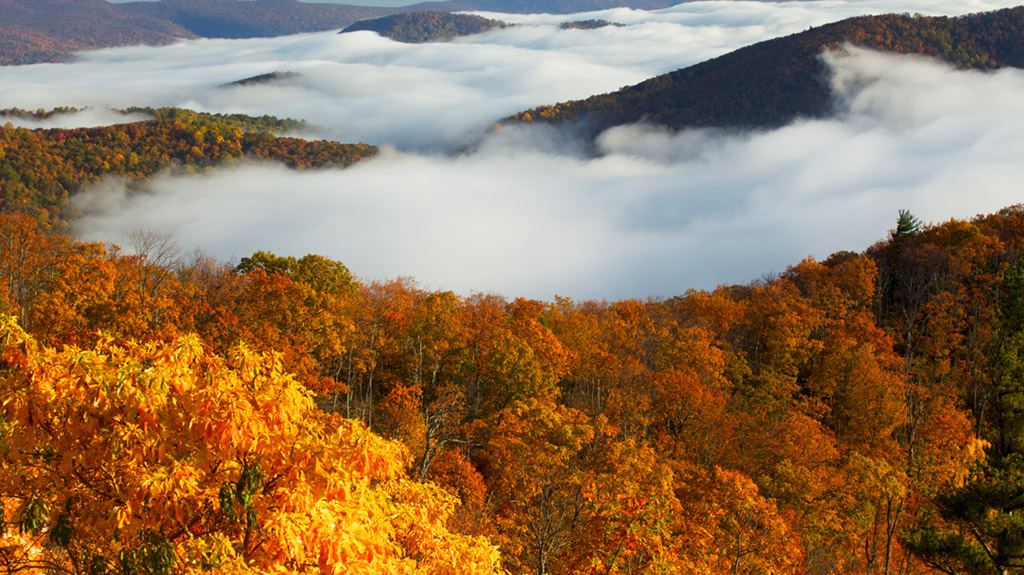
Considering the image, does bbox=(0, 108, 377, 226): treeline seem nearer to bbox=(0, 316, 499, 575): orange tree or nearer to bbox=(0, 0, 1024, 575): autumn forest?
bbox=(0, 0, 1024, 575): autumn forest

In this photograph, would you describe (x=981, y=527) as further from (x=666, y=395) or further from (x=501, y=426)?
(x=666, y=395)

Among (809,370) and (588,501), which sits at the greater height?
(588,501)

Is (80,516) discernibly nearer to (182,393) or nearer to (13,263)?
(182,393)

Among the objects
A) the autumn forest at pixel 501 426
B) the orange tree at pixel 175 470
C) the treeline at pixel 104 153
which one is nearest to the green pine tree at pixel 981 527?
the autumn forest at pixel 501 426

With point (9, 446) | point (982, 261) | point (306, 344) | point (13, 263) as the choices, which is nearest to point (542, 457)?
point (306, 344)

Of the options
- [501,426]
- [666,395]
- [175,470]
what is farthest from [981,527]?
[666,395]

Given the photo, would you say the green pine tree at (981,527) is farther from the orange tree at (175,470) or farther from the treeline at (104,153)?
the treeline at (104,153)
